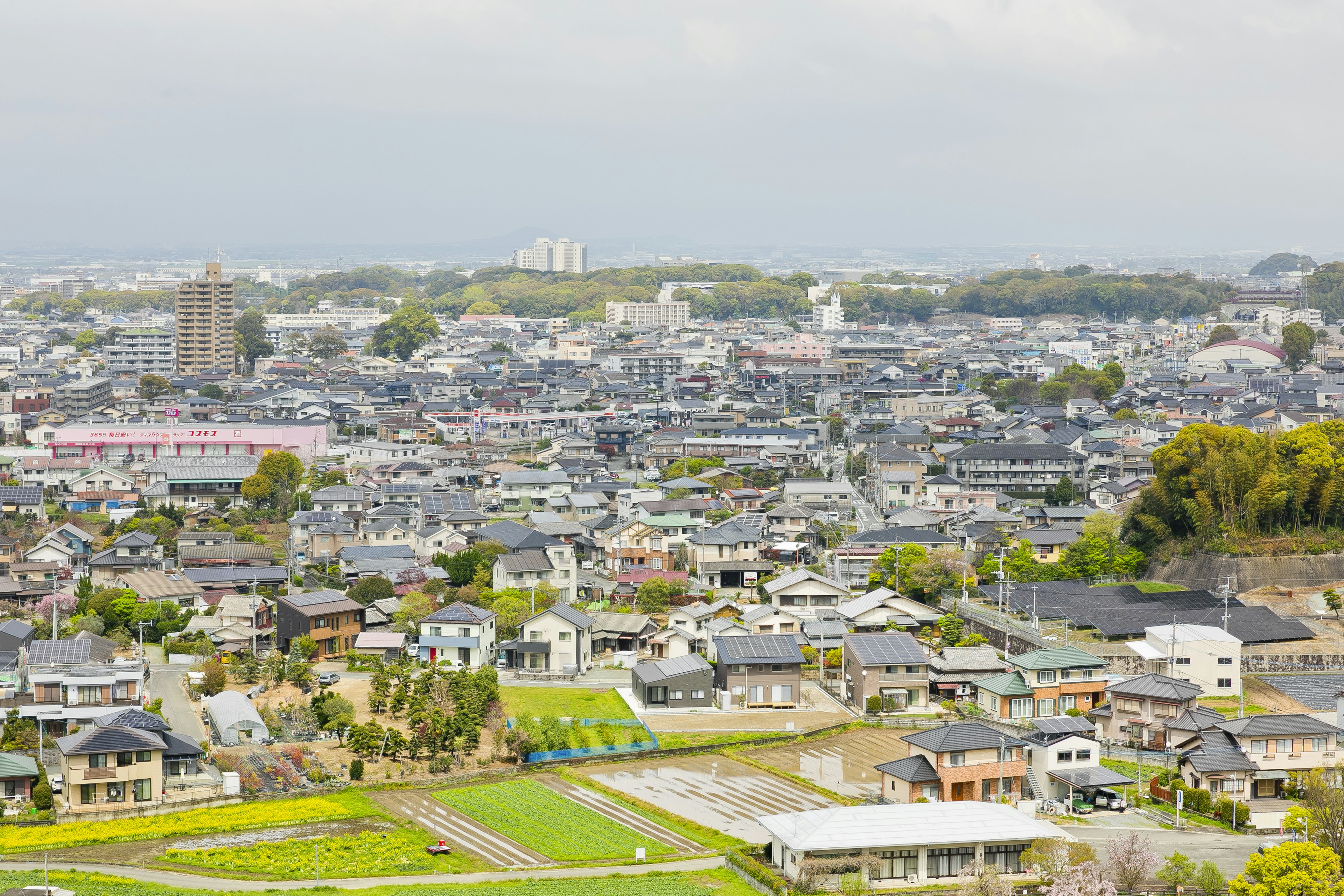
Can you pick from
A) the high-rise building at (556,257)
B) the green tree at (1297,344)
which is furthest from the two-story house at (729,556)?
the high-rise building at (556,257)

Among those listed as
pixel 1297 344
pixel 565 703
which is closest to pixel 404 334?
pixel 1297 344

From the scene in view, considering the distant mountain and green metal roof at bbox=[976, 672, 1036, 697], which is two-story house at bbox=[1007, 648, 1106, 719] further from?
the distant mountain

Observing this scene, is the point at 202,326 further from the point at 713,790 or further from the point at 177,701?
the point at 713,790

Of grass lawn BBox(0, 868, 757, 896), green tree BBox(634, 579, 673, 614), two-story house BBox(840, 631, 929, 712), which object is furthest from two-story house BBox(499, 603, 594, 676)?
grass lawn BBox(0, 868, 757, 896)

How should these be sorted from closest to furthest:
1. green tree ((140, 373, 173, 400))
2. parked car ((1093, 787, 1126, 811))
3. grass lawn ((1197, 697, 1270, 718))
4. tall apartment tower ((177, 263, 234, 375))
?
1. parked car ((1093, 787, 1126, 811))
2. grass lawn ((1197, 697, 1270, 718))
3. green tree ((140, 373, 173, 400))
4. tall apartment tower ((177, 263, 234, 375))

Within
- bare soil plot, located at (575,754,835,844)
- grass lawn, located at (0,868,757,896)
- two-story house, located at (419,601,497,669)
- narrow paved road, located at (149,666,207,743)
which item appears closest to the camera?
grass lawn, located at (0,868,757,896)

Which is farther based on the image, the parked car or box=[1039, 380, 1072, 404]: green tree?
box=[1039, 380, 1072, 404]: green tree

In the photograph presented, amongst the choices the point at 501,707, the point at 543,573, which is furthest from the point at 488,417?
the point at 501,707

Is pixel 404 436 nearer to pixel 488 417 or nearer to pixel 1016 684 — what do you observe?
pixel 488 417
